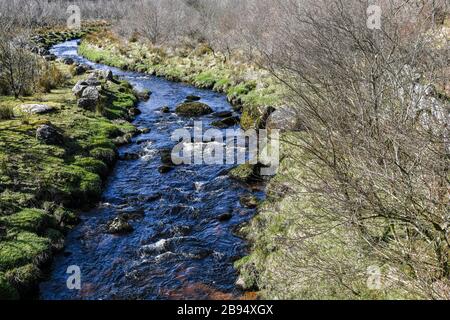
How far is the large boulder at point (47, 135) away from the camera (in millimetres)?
16328

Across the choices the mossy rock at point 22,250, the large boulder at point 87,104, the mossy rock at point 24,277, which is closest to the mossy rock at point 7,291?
the mossy rock at point 24,277

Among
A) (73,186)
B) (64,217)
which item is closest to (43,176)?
(73,186)

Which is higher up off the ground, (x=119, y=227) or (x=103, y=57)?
(x=103, y=57)

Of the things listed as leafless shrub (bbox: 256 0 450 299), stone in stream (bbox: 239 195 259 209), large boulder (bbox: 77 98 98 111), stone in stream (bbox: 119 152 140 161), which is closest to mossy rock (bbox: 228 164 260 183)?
stone in stream (bbox: 239 195 259 209)

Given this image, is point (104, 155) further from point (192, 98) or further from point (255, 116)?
point (192, 98)

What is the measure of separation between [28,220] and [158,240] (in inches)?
149

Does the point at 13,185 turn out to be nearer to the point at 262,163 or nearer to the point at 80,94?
the point at 262,163

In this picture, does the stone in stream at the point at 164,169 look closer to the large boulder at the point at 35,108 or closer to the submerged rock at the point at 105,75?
the large boulder at the point at 35,108

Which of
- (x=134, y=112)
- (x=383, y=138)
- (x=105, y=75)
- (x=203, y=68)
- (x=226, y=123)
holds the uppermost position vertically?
(x=383, y=138)

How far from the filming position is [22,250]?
34.1 feet

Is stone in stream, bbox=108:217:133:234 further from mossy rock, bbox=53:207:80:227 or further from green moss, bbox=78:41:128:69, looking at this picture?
green moss, bbox=78:41:128:69

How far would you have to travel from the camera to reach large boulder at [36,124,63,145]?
53.6 ft

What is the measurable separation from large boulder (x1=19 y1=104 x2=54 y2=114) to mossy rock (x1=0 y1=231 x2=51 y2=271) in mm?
10571
